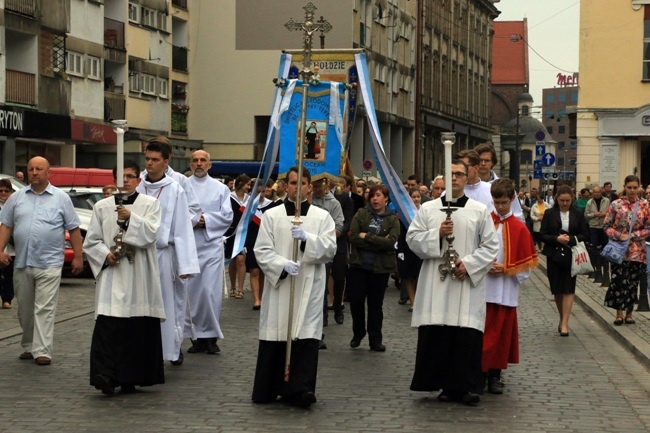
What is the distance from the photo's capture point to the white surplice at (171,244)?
1160 centimetres

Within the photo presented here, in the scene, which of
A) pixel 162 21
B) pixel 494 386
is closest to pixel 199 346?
pixel 494 386

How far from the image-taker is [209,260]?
13.6 meters

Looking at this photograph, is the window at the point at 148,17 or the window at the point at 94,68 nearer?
the window at the point at 94,68

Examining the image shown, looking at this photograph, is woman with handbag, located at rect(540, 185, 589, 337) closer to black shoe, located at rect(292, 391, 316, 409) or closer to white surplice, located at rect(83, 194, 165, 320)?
white surplice, located at rect(83, 194, 165, 320)

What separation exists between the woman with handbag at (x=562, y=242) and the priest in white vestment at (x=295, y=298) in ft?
19.3

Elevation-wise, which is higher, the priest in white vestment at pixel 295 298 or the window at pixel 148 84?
the window at pixel 148 84

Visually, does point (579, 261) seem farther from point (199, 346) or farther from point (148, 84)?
point (148, 84)

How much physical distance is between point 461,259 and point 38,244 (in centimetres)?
434

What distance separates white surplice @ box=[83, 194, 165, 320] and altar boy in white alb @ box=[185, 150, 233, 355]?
7.66ft

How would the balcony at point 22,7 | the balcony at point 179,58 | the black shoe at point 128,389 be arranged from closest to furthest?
the black shoe at point 128,389, the balcony at point 22,7, the balcony at point 179,58

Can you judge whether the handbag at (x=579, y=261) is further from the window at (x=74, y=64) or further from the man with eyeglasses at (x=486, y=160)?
the window at (x=74, y=64)

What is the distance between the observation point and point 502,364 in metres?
10.9

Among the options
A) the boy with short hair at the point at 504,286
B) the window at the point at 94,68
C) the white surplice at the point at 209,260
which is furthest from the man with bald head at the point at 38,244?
the window at the point at 94,68

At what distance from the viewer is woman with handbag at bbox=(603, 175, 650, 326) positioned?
54.3ft
